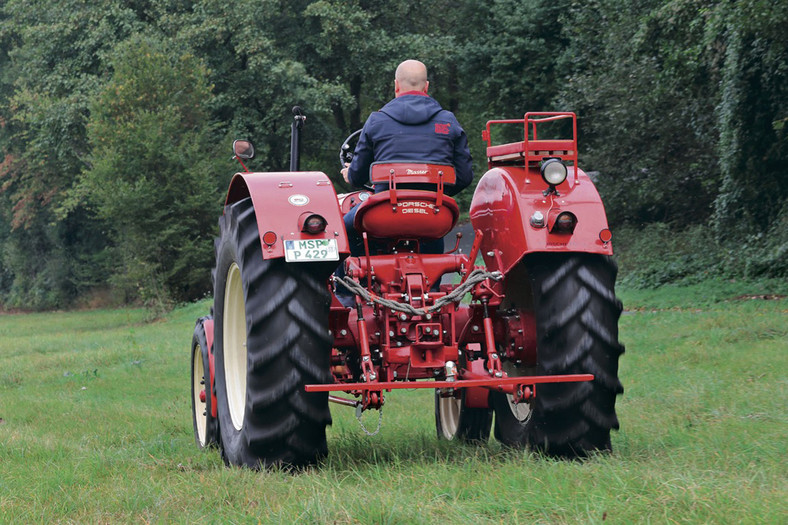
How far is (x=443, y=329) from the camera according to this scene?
527 centimetres

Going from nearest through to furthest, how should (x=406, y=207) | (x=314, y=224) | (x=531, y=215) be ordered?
(x=314, y=224) < (x=531, y=215) < (x=406, y=207)

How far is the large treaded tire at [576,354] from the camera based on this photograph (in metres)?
5.07

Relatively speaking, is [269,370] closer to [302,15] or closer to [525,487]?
[525,487]

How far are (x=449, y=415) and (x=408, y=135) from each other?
7.42 feet

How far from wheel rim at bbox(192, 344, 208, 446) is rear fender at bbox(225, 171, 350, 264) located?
2.06 m

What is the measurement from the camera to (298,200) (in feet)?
16.6

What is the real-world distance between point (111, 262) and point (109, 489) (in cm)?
3040

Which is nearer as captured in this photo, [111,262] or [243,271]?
[243,271]

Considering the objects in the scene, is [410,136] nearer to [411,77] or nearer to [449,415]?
[411,77]

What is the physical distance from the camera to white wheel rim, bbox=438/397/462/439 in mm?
6797

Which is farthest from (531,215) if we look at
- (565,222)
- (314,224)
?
(314,224)

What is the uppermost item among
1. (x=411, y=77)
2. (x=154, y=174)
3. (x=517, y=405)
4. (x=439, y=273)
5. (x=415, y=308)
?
(x=154, y=174)

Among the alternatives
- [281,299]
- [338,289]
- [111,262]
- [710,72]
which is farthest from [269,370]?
[111,262]

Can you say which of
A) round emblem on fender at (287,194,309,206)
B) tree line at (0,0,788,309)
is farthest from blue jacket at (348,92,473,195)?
tree line at (0,0,788,309)
